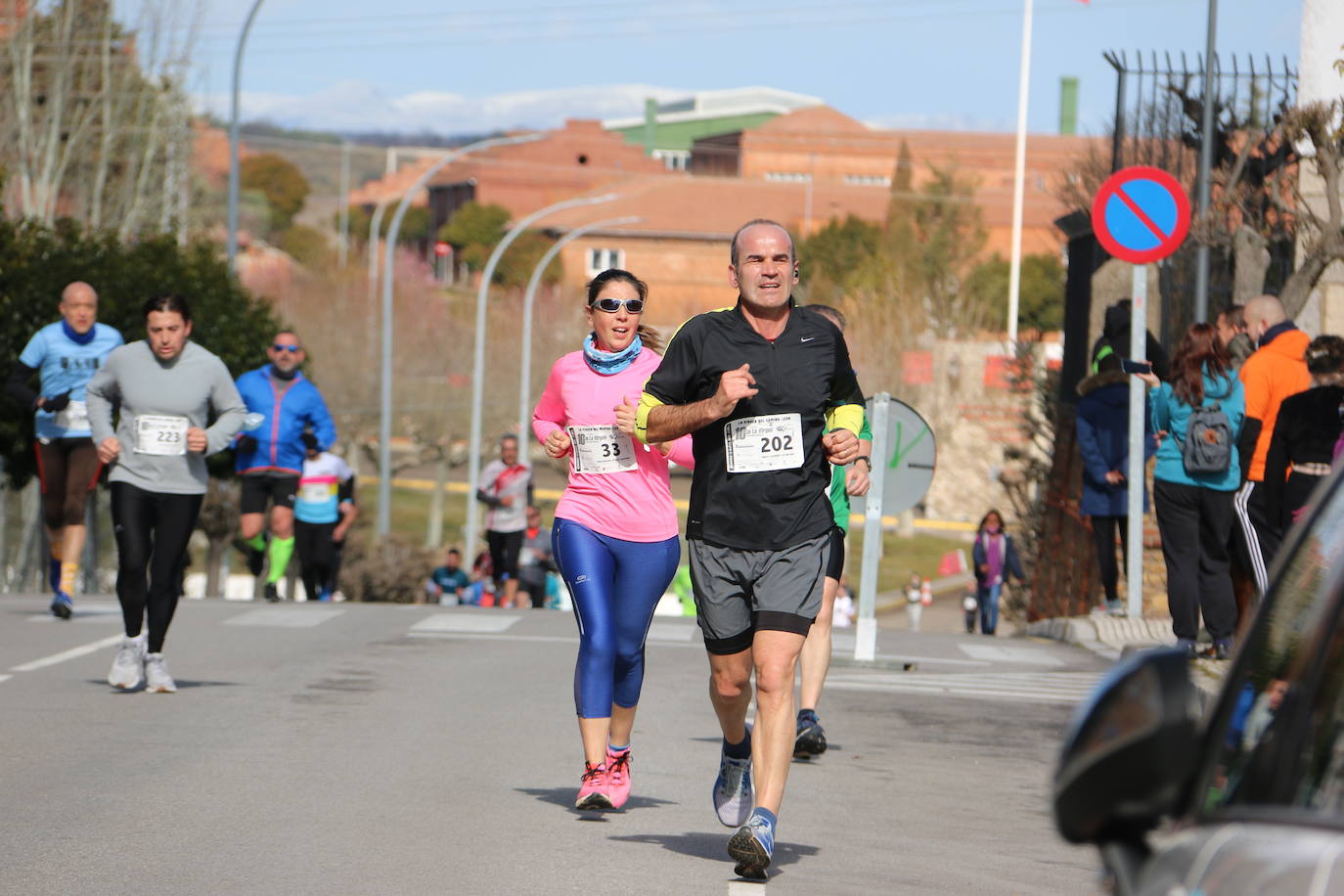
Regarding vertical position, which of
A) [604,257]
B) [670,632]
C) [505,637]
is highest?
[604,257]

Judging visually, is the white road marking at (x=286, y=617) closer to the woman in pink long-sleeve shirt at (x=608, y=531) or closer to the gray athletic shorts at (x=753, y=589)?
the woman in pink long-sleeve shirt at (x=608, y=531)

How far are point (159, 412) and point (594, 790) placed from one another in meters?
4.00

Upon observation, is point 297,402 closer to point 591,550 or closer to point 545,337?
point 591,550

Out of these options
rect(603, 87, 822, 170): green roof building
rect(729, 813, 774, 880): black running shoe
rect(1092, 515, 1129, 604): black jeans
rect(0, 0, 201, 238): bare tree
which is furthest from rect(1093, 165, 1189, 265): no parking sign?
rect(603, 87, 822, 170): green roof building

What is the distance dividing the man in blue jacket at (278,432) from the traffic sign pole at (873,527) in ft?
17.9

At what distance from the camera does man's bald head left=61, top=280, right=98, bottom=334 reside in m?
13.8

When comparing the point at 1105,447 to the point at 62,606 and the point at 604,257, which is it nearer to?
the point at 62,606

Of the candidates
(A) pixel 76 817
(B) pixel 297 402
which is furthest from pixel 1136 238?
(A) pixel 76 817

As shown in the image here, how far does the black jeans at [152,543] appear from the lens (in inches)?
407

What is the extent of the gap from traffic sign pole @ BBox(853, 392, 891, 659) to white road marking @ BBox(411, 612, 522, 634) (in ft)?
10.4

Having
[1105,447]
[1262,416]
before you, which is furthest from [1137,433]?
[1262,416]

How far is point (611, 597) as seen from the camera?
766 cm

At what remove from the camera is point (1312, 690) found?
8.31 ft

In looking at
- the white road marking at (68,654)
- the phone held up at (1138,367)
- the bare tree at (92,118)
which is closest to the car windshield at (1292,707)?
the white road marking at (68,654)
